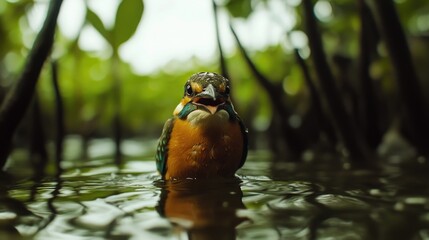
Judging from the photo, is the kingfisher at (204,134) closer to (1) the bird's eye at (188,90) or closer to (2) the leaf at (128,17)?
(1) the bird's eye at (188,90)

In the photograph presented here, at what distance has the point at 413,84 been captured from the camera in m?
3.04

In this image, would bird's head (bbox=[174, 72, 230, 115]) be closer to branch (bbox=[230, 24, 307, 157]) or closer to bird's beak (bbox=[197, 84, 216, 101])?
bird's beak (bbox=[197, 84, 216, 101])

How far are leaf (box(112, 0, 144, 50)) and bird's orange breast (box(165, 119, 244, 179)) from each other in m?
0.49

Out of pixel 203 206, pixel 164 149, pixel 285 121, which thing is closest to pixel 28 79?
pixel 164 149

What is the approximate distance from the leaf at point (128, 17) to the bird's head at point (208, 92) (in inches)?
14.5

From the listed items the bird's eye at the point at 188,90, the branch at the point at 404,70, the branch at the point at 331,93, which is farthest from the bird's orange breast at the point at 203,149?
the branch at the point at 404,70

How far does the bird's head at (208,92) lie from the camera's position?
1967mm

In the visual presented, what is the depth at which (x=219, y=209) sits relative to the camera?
1.46 meters

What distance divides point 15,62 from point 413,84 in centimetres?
594

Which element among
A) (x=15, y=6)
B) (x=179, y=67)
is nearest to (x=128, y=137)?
(x=179, y=67)

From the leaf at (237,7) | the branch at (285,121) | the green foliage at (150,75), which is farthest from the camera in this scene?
the branch at (285,121)

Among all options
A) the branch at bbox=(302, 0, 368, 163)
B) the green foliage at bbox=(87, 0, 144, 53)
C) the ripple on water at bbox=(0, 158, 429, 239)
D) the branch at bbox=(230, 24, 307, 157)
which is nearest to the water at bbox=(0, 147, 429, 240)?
the ripple on water at bbox=(0, 158, 429, 239)

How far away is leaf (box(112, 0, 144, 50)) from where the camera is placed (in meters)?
1.74

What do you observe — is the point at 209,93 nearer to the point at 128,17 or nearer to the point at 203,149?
the point at 203,149
